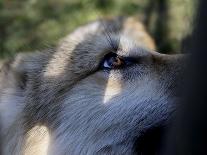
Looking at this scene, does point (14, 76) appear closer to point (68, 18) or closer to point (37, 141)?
point (37, 141)

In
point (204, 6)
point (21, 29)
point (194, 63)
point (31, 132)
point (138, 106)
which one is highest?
point (204, 6)

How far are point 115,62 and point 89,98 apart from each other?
0.31 metres

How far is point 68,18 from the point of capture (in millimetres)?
6359

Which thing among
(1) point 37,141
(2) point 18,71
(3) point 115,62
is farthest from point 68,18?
(1) point 37,141

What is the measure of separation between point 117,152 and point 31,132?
2.25 feet

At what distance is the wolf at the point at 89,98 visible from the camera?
241cm

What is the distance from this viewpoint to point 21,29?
6195mm

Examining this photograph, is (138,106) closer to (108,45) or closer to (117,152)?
(117,152)

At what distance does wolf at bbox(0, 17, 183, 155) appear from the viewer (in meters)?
2.41

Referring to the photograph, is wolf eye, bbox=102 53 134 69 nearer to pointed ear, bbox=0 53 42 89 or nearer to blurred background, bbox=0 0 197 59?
pointed ear, bbox=0 53 42 89

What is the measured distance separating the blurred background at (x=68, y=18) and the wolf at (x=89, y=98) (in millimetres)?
2662

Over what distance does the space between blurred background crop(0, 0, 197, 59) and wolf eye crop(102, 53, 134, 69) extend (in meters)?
2.98

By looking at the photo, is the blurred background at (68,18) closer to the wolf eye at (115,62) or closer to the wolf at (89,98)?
the wolf at (89,98)

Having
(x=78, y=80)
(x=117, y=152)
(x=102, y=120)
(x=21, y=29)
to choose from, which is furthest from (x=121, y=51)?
(x=21, y=29)
